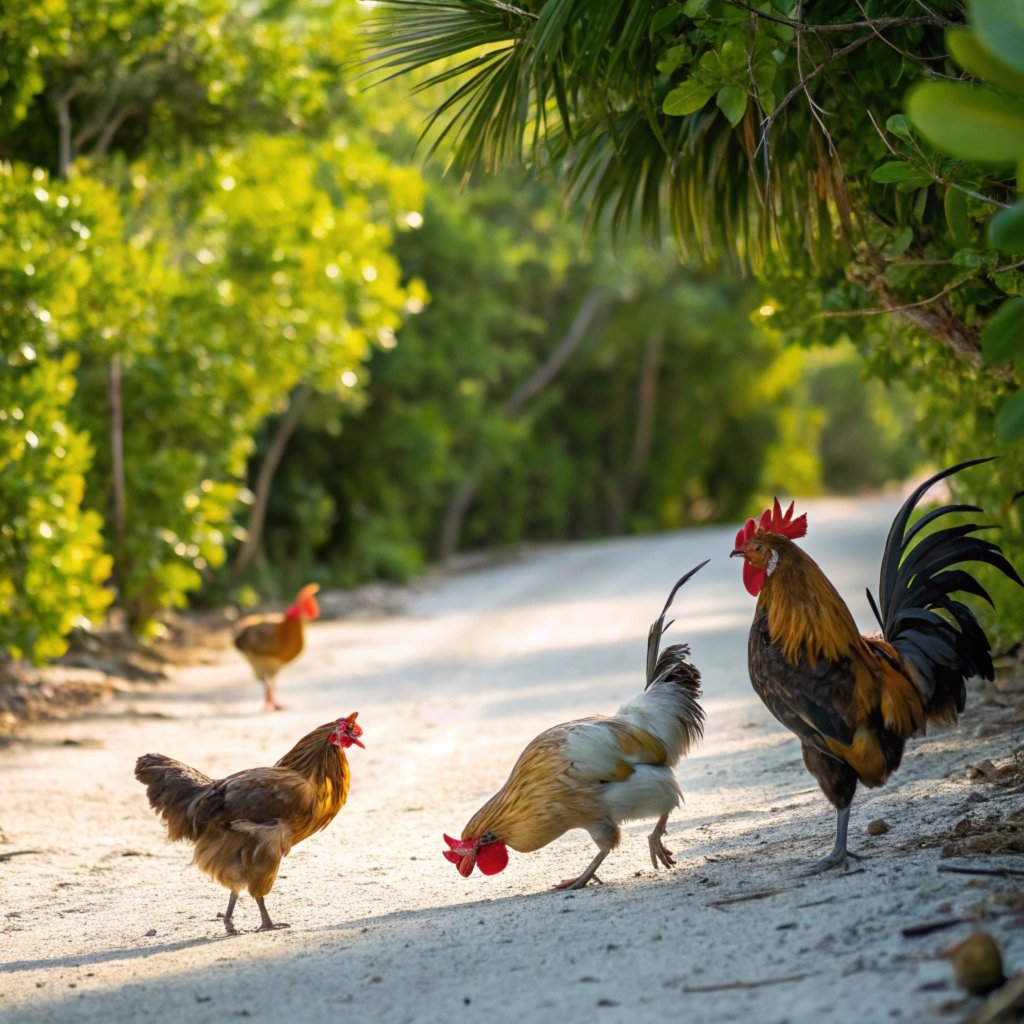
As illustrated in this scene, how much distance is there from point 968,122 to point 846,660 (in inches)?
102

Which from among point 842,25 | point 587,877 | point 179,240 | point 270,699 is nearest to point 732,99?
point 842,25

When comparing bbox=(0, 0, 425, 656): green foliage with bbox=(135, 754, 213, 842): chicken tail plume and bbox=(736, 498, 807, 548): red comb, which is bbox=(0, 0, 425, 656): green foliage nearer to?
bbox=(135, 754, 213, 842): chicken tail plume

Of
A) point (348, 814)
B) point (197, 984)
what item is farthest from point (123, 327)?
point (197, 984)

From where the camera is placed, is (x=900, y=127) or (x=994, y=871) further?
(x=900, y=127)

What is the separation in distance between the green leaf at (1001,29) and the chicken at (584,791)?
277 cm

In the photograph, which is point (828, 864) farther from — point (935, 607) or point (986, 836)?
point (935, 607)

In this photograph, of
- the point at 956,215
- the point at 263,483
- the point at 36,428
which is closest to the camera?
the point at 956,215

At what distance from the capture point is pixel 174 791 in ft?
18.7

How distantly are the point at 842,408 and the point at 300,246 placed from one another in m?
42.4

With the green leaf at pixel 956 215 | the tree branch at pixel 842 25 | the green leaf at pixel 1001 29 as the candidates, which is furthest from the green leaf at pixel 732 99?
the green leaf at pixel 1001 29

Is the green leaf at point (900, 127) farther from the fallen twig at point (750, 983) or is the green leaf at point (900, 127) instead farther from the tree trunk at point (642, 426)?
the tree trunk at point (642, 426)

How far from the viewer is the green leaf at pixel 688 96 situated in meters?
5.34

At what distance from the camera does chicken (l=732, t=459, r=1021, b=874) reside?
5211 mm

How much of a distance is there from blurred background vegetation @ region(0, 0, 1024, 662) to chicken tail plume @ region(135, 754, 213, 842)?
349 cm
